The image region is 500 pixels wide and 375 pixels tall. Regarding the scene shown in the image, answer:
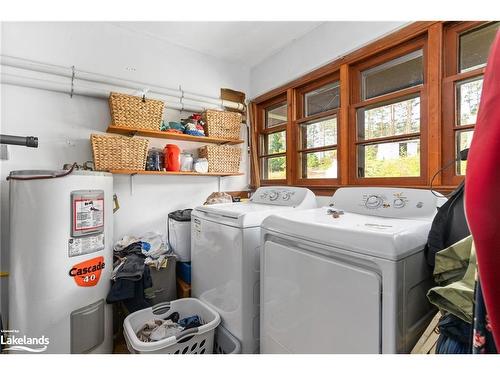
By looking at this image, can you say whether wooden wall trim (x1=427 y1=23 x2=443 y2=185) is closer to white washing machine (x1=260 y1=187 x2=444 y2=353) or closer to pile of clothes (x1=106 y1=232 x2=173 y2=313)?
white washing machine (x1=260 y1=187 x2=444 y2=353)

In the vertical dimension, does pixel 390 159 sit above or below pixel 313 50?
below

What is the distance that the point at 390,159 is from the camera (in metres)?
1.86

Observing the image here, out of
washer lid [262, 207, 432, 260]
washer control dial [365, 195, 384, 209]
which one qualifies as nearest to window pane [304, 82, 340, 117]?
washer control dial [365, 195, 384, 209]

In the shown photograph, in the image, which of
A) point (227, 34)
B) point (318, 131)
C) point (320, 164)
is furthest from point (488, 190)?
point (227, 34)

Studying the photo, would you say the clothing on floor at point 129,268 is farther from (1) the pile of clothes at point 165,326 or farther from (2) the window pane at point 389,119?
(2) the window pane at point 389,119

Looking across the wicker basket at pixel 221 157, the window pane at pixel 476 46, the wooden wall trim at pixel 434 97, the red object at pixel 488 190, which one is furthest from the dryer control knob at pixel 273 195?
the red object at pixel 488 190

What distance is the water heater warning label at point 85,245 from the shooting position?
146 cm

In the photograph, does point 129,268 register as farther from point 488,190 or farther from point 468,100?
point 468,100

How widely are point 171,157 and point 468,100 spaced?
230cm

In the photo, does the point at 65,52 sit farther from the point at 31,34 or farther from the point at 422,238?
the point at 422,238

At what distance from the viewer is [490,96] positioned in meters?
0.43

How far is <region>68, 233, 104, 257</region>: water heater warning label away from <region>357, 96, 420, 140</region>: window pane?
2148 millimetres
